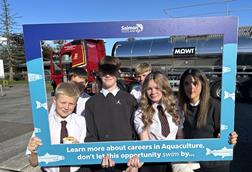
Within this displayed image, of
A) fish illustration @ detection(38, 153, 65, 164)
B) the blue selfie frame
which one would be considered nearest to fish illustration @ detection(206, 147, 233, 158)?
the blue selfie frame

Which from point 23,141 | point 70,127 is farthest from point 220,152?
point 23,141

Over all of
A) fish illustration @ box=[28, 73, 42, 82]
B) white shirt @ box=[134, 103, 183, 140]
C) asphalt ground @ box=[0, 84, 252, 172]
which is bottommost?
asphalt ground @ box=[0, 84, 252, 172]

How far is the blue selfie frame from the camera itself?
76.0 inches

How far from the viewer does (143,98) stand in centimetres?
217

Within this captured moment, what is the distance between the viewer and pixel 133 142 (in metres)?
2.09

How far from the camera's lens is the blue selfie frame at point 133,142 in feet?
6.34

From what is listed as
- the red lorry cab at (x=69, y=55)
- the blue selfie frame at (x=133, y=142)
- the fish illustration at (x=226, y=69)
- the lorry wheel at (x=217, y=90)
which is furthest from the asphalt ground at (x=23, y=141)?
the fish illustration at (x=226, y=69)

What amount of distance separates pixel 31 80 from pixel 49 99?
21cm

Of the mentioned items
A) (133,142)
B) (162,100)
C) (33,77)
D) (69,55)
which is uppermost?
(69,55)

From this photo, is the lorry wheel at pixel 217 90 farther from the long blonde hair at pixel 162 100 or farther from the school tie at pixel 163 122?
the school tie at pixel 163 122

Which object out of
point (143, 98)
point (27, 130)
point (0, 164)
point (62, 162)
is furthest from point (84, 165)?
point (27, 130)

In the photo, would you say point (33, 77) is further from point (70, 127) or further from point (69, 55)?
point (69, 55)

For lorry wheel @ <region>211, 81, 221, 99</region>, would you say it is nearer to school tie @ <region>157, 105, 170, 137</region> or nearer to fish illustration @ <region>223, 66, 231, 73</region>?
fish illustration @ <region>223, 66, 231, 73</region>

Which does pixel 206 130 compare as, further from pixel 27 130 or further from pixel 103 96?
pixel 27 130
